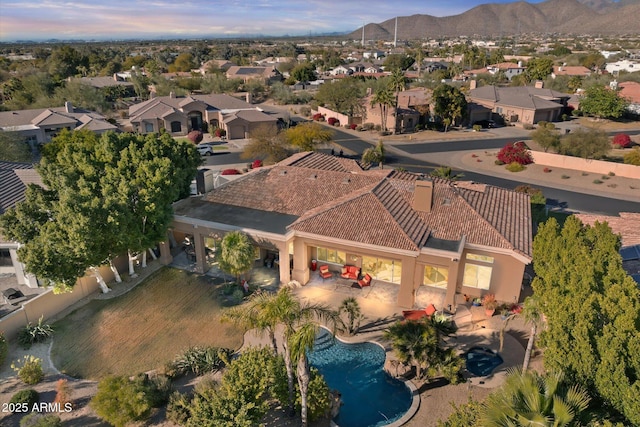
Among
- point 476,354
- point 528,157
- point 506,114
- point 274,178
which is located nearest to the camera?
point 476,354

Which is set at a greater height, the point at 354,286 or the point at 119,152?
the point at 119,152

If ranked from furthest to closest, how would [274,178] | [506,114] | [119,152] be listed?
[506,114] → [274,178] → [119,152]

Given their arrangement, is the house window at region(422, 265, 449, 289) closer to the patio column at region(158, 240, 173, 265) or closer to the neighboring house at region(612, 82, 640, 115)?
the patio column at region(158, 240, 173, 265)

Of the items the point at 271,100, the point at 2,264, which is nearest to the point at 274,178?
the point at 2,264

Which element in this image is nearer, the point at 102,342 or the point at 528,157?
the point at 102,342

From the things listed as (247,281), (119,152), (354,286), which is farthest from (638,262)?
(119,152)

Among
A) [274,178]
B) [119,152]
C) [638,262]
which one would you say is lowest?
[638,262]

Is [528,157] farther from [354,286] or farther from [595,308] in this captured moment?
[595,308]
